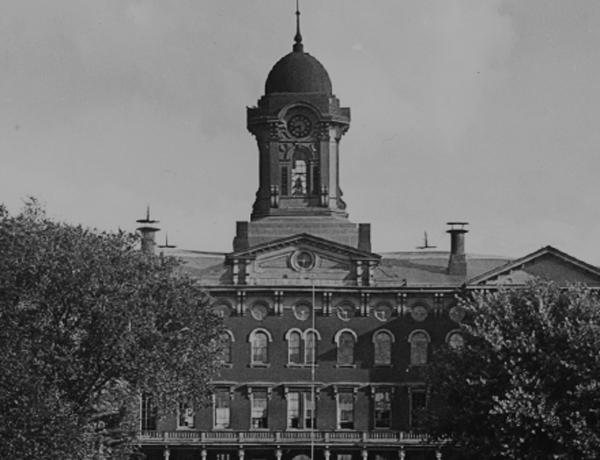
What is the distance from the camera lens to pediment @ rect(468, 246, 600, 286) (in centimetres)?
9369

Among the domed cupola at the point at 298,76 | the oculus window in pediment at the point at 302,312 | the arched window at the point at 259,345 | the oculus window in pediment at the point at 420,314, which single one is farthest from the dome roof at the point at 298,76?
the arched window at the point at 259,345

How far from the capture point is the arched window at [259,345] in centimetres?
9494

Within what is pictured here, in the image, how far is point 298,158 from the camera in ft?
326

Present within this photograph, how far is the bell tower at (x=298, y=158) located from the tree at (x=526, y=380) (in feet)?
74.4

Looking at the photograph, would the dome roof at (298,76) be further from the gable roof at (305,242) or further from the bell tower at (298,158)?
the gable roof at (305,242)

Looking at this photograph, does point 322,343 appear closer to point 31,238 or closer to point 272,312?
point 272,312

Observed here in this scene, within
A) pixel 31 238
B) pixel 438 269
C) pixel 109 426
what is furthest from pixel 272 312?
pixel 31 238

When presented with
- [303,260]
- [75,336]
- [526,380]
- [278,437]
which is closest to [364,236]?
[303,260]

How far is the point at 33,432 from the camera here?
65188mm

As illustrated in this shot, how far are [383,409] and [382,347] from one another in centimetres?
300

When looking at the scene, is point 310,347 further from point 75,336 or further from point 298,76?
point 75,336

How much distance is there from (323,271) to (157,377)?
25.7 meters

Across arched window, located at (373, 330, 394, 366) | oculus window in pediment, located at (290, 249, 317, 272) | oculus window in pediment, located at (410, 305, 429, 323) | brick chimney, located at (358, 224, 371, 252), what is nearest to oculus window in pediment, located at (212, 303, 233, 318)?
oculus window in pediment, located at (290, 249, 317, 272)

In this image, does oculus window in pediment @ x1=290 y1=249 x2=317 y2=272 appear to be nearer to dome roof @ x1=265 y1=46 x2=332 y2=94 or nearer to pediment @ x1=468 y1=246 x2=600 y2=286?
pediment @ x1=468 y1=246 x2=600 y2=286
